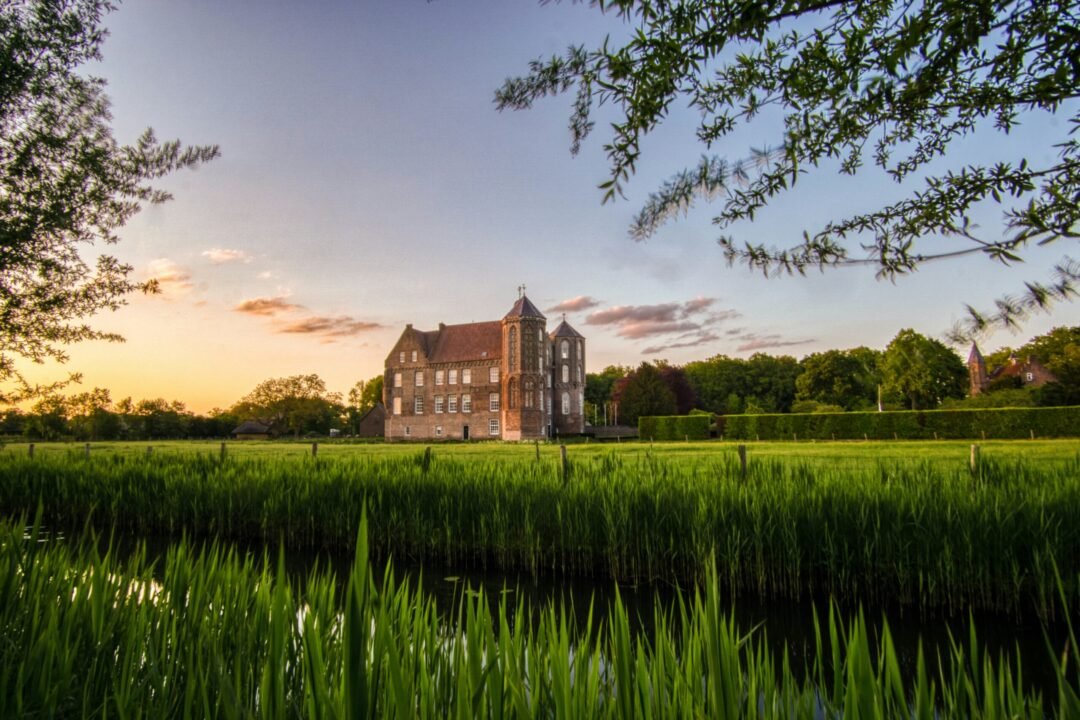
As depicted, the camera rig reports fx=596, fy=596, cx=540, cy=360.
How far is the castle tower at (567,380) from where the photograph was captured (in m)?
53.4

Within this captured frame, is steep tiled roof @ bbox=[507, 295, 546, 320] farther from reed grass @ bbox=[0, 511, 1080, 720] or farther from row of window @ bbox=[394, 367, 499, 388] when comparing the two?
reed grass @ bbox=[0, 511, 1080, 720]

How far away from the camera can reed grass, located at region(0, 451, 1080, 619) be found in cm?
561

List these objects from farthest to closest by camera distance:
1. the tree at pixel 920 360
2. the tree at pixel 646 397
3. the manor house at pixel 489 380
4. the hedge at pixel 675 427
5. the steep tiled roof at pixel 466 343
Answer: the tree at pixel 646 397
the steep tiled roof at pixel 466 343
the manor house at pixel 489 380
the hedge at pixel 675 427
the tree at pixel 920 360

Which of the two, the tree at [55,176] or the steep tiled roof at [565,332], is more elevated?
the steep tiled roof at [565,332]

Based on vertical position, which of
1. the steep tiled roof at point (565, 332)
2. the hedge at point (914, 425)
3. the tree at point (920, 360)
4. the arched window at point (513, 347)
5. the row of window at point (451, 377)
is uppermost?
the steep tiled roof at point (565, 332)

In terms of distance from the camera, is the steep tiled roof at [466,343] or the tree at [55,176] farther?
the steep tiled roof at [466,343]

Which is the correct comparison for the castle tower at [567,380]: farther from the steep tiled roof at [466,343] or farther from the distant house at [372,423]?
the distant house at [372,423]

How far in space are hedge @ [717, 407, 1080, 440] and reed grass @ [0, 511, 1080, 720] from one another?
34.4 meters

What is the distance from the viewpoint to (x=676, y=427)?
1555 inches

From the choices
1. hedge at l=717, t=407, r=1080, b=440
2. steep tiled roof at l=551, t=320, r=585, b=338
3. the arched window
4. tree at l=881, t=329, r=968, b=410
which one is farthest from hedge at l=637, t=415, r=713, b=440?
tree at l=881, t=329, r=968, b=410

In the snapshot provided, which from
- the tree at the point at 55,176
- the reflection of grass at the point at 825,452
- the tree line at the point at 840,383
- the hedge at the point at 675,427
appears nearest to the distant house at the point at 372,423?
the tree line at the point at 840,383

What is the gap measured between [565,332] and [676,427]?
18.1 meters

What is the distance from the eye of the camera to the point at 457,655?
6.04 ft

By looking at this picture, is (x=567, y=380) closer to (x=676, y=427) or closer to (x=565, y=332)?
(x=565, y=332)
